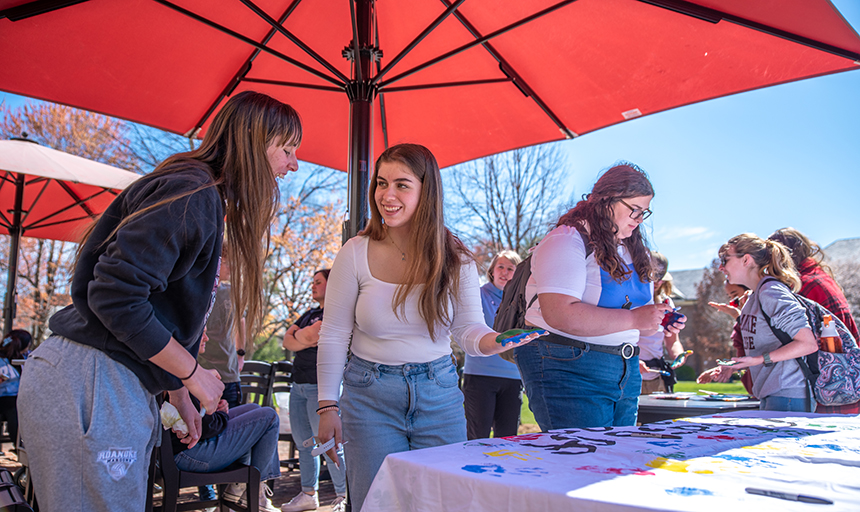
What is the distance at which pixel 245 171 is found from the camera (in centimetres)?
161

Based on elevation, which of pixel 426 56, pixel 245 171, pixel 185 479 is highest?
pixel 426 56

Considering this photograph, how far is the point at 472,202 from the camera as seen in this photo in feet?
69.3

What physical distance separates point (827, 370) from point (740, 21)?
1.98 meters

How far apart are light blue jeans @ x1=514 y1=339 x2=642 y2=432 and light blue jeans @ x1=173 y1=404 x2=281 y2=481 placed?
1.44 meters

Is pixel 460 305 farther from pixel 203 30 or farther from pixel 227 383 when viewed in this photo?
pixel 203 30

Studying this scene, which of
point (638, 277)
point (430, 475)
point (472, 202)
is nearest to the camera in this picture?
point (430, 475)

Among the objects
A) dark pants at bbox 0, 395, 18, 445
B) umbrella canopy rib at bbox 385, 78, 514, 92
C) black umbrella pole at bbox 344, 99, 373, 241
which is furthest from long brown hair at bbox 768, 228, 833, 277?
dark pants at bbox 0, 395, 18, 445

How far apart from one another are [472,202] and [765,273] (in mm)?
17807

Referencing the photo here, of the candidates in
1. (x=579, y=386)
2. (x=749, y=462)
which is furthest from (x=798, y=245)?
(x=749, y=462)

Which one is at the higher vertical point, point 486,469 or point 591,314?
point 591,314

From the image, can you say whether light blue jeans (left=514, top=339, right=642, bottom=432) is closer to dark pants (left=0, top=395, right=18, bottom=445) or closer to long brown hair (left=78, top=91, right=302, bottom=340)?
long brown hair (left=78, top=91, right=302, bottom=340)

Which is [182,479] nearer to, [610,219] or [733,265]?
[610,219]

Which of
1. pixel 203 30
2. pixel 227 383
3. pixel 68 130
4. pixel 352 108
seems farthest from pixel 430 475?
pixel 68 130

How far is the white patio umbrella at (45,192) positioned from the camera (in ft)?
16.8
